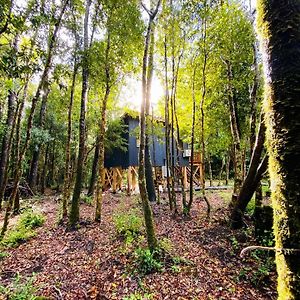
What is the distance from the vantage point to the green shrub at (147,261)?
16.4ft

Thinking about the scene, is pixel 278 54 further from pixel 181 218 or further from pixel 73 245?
pixel 181 218

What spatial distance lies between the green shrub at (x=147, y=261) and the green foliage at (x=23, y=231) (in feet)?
13.2

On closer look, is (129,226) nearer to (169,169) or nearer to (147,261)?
(147,261)

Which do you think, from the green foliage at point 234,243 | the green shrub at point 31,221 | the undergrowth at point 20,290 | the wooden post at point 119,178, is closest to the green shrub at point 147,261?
the green foliage at point 234,243

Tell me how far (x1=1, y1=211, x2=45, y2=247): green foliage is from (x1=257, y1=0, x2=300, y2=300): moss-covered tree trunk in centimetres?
760

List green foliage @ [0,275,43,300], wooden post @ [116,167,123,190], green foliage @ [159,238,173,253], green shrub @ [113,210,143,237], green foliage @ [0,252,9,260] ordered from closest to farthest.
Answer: green foliage @ [0,275,43,300] → green foliage @ [159,238,173,253] → green foliage @ [0,252,9,260] → green shrub @ [113,210,143,237] → wooden post @ [116,167,123,190]

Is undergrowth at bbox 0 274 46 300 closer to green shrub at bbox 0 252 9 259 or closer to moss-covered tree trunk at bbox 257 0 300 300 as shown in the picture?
green shrub at bbox 0 252 9 259

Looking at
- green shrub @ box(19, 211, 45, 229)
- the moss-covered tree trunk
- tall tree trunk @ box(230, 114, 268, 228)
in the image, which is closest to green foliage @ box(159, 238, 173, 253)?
tall tree trunk @ box(230, 114, 268, 228)

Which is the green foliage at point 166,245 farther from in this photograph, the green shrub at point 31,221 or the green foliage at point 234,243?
the green shrub at point 31,221

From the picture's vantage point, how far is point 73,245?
669 centimetres

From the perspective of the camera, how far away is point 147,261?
5133 mm

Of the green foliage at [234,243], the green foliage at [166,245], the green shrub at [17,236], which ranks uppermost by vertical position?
the green foliage at [234,243]

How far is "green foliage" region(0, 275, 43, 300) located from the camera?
3995mm

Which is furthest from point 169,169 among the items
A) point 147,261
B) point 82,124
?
point 147,261
